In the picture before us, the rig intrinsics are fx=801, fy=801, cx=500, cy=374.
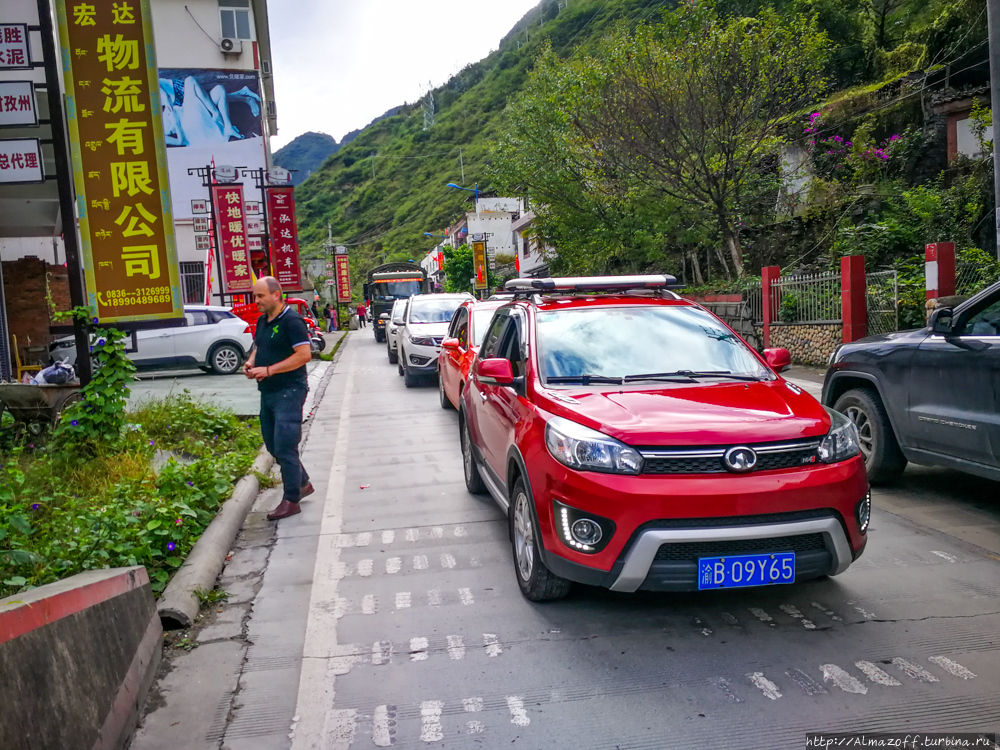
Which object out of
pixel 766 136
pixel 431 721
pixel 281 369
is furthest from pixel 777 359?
pixel 766 136

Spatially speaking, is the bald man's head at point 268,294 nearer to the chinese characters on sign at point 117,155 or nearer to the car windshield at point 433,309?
the chinese characters on sign at point 117,155

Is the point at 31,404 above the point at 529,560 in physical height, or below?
above

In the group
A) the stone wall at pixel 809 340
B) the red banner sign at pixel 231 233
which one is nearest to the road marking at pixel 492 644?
the stone wall at pixel 809 340

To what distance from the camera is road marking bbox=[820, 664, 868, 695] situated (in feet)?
11.1

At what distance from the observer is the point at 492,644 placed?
13.0 feet

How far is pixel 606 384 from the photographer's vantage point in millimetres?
4602

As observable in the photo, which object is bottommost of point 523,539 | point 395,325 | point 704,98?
point 523,539

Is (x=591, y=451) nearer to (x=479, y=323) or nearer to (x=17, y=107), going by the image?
(x=479, y=323)

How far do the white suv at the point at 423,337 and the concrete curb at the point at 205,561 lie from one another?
765 centimetres

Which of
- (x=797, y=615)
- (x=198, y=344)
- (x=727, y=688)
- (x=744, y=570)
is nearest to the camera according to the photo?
(x=727, y=688)

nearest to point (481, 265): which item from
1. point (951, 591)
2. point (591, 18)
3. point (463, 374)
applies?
point (463, 374)

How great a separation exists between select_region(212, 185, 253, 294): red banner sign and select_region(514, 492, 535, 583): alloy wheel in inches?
633

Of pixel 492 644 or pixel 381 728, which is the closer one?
pixel 381 728

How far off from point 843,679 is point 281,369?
4.35 m
